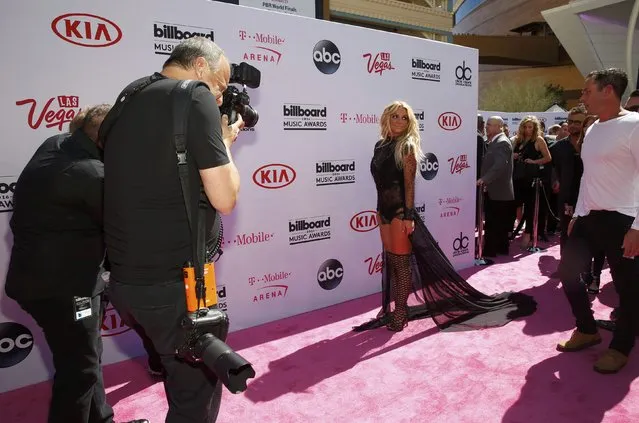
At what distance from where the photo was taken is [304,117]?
3.97m

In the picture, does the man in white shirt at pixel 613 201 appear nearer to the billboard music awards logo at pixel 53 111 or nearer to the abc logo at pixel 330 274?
the abc logo at pixel 330 274

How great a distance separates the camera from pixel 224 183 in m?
Result: 1.41

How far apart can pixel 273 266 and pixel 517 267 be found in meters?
3.23

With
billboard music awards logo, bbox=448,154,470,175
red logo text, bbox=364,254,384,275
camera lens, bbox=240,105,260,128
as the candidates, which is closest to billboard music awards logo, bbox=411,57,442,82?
billboard music awards logo, bbox=448,154,470,175

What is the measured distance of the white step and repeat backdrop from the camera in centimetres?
287

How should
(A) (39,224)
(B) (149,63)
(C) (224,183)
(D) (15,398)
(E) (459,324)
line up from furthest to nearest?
(E) (459,324) → (B) (149,63) → (D) (15,398) → (A) (39,224) → (C) (224,183)

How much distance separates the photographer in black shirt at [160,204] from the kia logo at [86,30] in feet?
6.10

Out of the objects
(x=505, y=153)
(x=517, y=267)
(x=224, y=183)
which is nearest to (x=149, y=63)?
(x=224, y=183)

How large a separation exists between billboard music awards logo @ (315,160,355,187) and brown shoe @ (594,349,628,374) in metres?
2.46

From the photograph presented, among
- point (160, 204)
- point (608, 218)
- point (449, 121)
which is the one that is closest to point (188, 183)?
point (160, 204)

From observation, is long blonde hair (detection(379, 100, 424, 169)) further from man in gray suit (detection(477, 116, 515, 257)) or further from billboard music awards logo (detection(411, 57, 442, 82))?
man in gray suit (detection(477, 116, 515, 257))

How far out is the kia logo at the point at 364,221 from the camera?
14.6 feet

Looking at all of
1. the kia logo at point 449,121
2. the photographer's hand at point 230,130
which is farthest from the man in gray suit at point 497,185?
the photographer's hand at point 230,130

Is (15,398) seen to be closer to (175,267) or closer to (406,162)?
(175,267)
